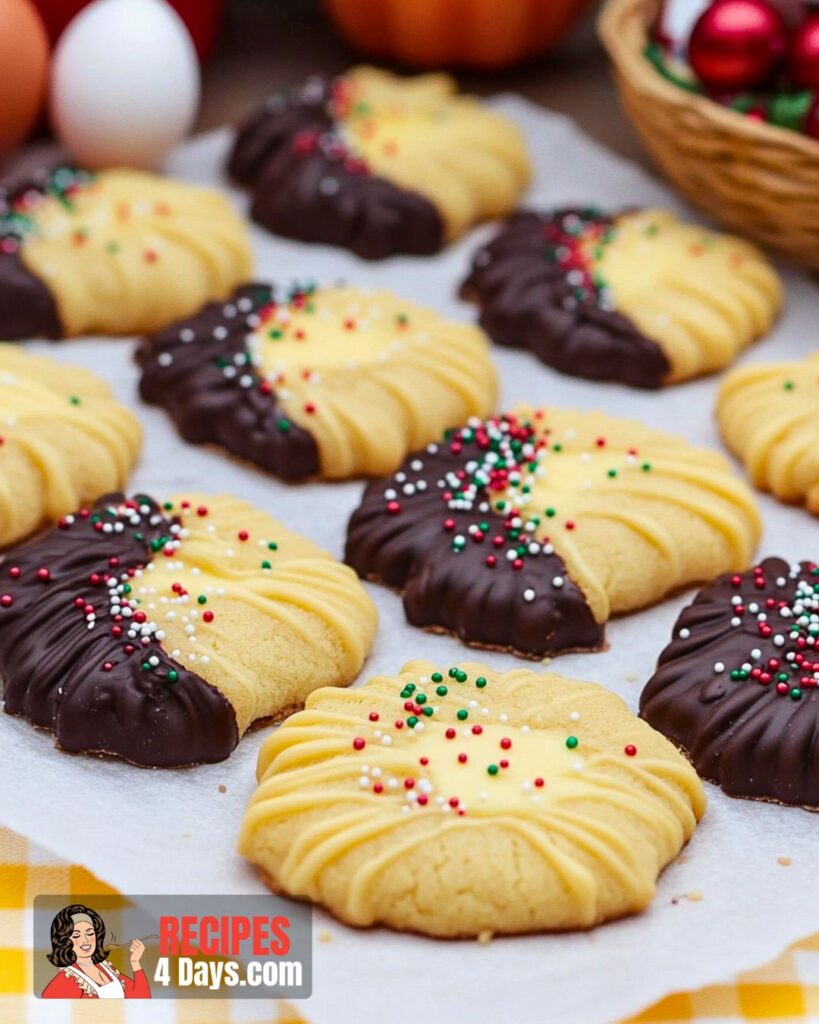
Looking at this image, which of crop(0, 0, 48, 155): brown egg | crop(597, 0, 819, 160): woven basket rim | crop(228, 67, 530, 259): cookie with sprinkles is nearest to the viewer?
crop(597, 0, 819, 160): woven basket rim

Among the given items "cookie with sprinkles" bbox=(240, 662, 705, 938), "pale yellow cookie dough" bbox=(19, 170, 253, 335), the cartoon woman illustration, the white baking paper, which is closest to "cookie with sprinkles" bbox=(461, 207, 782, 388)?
the white baking paper

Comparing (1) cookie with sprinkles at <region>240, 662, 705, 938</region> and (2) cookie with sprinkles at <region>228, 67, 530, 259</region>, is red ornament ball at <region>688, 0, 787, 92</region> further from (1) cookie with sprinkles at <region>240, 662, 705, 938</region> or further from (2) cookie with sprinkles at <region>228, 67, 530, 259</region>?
(1) cookie with sprinkles at <region>240, 662, 705, 938</region>

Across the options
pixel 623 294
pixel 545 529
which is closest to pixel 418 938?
pixel 545 529

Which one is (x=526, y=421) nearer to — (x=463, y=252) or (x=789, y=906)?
(x=463, y=252)

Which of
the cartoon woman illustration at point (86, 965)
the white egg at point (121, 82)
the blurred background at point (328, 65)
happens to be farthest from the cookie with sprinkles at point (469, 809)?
the blurred background at point (328, 65)

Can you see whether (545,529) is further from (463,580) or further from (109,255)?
(109,255)
